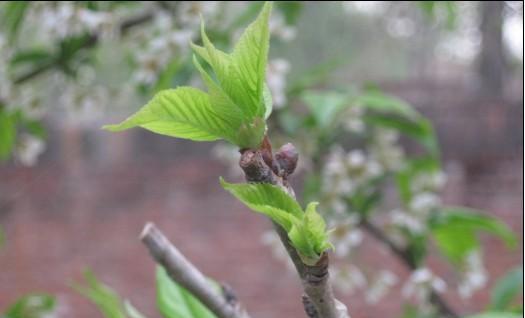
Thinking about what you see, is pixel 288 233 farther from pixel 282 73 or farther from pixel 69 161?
pixel 69 161

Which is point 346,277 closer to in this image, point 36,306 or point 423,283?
point 423,283

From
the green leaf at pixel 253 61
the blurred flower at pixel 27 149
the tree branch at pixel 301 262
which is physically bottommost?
the tree branch at pixel 301 262

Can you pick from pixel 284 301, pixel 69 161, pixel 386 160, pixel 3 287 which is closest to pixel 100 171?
pixel 69 161

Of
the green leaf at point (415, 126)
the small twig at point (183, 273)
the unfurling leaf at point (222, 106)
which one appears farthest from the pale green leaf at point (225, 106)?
the green leaf at point (415, 126)

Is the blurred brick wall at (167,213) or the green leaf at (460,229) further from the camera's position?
the blurred brick wall at (167,213)

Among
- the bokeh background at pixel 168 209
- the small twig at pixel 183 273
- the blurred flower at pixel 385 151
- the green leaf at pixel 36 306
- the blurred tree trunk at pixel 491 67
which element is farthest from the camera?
the blurred tree trunk at pixel 491 67

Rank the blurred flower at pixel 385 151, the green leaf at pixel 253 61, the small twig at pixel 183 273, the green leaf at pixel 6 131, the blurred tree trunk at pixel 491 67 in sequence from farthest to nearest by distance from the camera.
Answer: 1. the blurred tree trunk at pixel 491 67
2. the blurred flower at pixel 385 151
3. the green leaf at pixel 6 131
4. the small twig at pixel 183 273
5. the green leaf at pixel 253 61

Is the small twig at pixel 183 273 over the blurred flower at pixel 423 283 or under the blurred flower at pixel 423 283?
under

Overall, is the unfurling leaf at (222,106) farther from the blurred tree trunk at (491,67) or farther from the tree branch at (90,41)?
the blurred tree trunk at (491,67)
